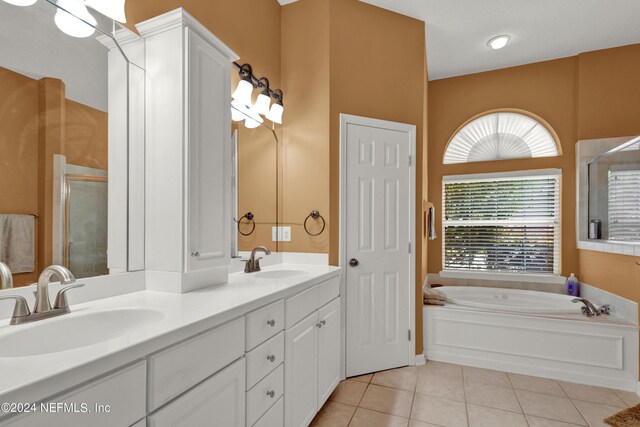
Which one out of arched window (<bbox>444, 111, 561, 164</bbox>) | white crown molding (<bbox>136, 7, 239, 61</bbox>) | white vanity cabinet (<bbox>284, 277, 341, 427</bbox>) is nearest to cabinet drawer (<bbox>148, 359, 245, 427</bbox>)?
white vanity cabinet (<bbox>284, 277, 341, 427</bbox>)

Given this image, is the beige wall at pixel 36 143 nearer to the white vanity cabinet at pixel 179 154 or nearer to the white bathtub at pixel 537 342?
the white vanity cabinet at pixel 179 154

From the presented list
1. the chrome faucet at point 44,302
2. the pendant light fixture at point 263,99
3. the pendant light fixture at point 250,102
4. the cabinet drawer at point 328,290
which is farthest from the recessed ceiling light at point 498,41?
the chrome faucet at point 44,302

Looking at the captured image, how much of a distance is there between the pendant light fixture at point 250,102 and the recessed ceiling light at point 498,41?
2.22 m

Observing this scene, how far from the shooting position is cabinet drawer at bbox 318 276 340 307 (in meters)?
1.96

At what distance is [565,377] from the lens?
2500 mm

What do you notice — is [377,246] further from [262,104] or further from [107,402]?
[107,402]

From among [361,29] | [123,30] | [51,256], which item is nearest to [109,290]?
[51,256]

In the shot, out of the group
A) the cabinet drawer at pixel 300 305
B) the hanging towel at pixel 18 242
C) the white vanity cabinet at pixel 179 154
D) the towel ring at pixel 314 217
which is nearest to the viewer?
the hanging towel at pixel 18 242

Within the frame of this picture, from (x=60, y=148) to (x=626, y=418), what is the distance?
3.37 metres

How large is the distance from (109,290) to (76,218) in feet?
1.06

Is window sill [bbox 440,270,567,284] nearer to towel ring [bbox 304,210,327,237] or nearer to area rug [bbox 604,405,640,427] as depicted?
area rug [bbox 604,405,640,427]

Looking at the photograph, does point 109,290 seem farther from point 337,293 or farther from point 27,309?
point 337,293

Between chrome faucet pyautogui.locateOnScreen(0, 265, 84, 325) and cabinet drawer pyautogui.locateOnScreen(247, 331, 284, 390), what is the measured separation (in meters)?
0.67

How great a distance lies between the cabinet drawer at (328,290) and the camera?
196 centimetres
